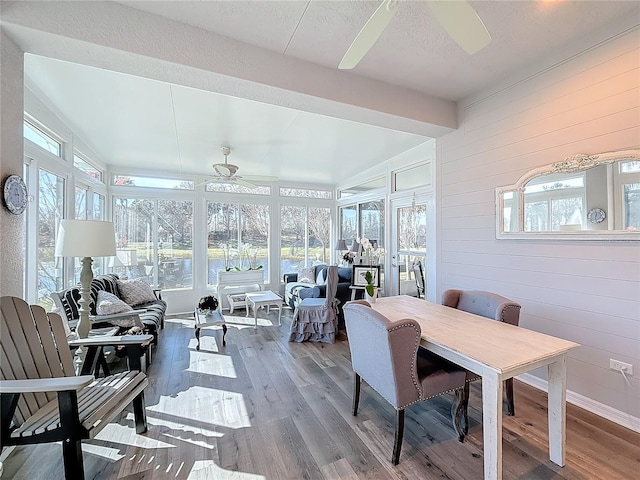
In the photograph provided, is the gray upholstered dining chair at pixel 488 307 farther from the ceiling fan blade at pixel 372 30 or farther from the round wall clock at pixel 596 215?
the ceiling fan blade at pixel 372 30

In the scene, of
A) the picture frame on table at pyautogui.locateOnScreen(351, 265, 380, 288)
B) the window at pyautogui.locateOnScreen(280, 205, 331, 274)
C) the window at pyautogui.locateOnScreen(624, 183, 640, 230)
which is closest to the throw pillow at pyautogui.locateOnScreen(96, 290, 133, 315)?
the picture frame on table at pyautogui.locateOnScreen(351, 265, 380, 288)

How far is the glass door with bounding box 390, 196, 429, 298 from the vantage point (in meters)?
4.23

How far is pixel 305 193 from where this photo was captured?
6680 mm

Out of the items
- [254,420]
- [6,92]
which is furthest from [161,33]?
[254,420]

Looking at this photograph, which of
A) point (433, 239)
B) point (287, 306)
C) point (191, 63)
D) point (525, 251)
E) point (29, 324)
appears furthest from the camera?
point (287, 306)

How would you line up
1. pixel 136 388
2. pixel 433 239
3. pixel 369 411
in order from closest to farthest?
pixel 136 388, pixel 369 411, pixel 433 239

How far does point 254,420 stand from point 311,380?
75cm

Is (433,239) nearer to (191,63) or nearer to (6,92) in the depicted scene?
(191,63)

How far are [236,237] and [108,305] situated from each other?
3.04 m

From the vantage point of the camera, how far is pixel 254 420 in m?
2.17

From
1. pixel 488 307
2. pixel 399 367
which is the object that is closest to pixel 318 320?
pixel 488 307

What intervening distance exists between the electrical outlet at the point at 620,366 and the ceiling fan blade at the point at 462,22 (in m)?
2.46

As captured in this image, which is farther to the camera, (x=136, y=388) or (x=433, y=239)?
(x=433, y=239)

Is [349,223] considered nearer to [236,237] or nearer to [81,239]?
[236,237]
